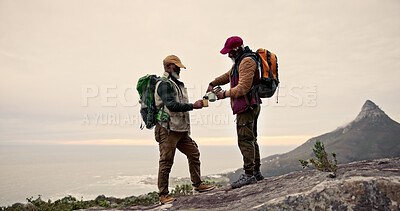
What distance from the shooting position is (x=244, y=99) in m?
5.62

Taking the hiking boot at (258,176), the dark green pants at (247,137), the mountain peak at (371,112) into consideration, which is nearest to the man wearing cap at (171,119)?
the dark green pants at (247,137)

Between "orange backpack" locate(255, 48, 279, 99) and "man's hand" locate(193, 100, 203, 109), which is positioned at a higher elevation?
"orange backpack" locate(255, 48, 279, 99)

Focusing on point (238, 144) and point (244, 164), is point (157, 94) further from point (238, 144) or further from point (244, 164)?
point (244, 164)

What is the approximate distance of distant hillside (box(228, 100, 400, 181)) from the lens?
315 ft

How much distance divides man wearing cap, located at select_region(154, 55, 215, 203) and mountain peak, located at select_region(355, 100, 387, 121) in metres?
158

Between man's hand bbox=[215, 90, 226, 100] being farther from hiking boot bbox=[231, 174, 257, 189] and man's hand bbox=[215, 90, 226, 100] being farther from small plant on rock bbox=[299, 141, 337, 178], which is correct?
small plant on rock bbox=[299, 141, 337, 178]

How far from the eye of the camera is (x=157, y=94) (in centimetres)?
582

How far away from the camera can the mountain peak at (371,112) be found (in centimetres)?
13465

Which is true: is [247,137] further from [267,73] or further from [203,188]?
[203,188]

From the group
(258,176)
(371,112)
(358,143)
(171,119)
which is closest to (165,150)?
(171,119)

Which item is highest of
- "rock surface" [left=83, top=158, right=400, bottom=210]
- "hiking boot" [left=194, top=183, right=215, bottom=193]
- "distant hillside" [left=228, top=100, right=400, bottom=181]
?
"rock surface" [left=83, top=158, right=400, bottom=210]

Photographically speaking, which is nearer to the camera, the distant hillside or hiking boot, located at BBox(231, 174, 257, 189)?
hiking boot, located at BBox(231, 174, 257, 189)

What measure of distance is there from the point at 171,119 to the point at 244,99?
169cm

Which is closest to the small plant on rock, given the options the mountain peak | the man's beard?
the man's beard
